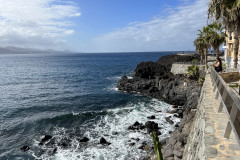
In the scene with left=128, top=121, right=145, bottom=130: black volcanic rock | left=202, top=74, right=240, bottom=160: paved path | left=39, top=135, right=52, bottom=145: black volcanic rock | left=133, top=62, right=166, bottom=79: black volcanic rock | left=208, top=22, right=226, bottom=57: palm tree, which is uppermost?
left=208, top=22, right=226, bottom=57: palm tree

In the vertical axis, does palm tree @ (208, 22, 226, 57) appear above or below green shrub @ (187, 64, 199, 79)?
above

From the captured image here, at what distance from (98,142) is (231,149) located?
14.4 metres

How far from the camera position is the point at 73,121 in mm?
22938

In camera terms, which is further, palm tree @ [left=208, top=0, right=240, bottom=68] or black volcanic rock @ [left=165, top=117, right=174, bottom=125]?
black volcanic rock @ [left=165, top=117, right=174, bottom=125]

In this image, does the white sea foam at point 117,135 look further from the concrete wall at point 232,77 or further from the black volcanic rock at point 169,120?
the concrete wall at point 232,77

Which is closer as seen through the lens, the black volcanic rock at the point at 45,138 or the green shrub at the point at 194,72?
the black volcanic rock at the point at 45,138

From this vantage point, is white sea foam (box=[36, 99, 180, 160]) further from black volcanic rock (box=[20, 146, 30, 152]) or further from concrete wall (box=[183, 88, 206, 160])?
concrete wall (box=[183, 88, 206, 160])

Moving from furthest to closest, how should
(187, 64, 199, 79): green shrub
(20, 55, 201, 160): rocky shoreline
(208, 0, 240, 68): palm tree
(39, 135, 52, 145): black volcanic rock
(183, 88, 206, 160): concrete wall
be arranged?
(187, 64, 199, 79): green shrub, (39, 135, 52, 145): black volcanic rock, (20, 55, 201, 160): rocky shoreline, (208, 0, 240, 68): palm tree, (183, 88, 206, 160): concrete wall

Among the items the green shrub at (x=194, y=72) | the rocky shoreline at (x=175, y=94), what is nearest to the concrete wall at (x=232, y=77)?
the rocky shoreline at (x=175, y=94)

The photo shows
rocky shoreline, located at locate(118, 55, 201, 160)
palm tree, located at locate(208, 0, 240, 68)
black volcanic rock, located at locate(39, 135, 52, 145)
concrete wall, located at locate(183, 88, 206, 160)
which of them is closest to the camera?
concrete wall, located at locate(183, 88, 206, 160)

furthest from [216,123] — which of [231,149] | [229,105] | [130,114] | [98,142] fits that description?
[130,114]

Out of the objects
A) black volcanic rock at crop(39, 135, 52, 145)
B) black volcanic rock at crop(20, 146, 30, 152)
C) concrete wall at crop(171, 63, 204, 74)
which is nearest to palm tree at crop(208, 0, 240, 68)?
black volcanic rock at crop(39, 135, 52, 145)

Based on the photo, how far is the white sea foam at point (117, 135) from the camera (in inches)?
599

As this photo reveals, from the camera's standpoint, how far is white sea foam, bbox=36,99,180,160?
1523 centimetres
